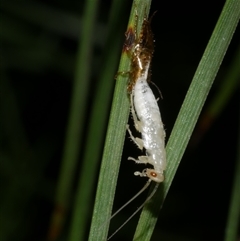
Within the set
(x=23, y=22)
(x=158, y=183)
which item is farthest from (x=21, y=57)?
(x=158, y=183)

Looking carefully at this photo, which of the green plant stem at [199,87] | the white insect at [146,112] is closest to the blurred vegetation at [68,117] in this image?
the white insect at [146,112]

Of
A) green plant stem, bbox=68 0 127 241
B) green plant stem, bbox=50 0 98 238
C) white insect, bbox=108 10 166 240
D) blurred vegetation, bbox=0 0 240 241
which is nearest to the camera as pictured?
white insect, bbox=108 10 166 240

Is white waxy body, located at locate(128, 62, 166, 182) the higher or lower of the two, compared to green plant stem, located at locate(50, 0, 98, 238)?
higher

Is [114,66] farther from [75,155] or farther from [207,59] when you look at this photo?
[75,155]

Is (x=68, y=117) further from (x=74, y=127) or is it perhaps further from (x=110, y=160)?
(x=110, y=160)

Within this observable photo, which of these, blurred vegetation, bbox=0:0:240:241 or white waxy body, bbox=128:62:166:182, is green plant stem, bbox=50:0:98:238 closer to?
white waxy body, bbox=128:62:166:182

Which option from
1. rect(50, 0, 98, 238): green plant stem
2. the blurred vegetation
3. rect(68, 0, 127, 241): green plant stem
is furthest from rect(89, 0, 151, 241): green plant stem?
the blurred vegetation

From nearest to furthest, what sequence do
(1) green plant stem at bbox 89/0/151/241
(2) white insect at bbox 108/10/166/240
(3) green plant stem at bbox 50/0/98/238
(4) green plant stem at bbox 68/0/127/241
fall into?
(1) green plant stem at bbox 89/0/151/241, (2) white insect at bbox 108/10/166/240, (4) green plant stem at bbox 68/0/127/241, (3) green plant stem at bbox 50/0/98/238
